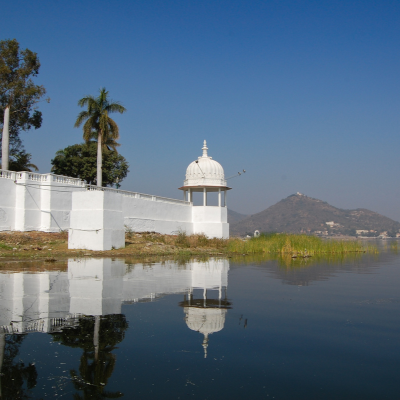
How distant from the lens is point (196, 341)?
579 centimetres

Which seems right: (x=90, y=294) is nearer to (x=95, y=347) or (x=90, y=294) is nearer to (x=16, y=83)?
(x=95, y=347)

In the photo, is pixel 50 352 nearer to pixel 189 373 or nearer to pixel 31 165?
pixel 189 373

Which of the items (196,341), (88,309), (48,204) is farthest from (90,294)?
(48,204)

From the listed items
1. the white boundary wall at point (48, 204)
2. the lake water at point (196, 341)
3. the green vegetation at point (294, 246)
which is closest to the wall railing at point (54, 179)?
the white boundary wall at point (48, 204)

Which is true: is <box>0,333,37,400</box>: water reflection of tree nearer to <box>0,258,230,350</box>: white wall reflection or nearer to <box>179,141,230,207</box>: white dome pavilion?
<box>0,258,230,350</box>: white wall reflection

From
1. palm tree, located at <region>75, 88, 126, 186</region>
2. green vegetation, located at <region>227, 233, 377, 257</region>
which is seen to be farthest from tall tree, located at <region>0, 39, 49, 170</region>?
green vegetation, located at <region>227, 233, 377, 257</region>

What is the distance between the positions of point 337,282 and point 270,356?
26.1 feet

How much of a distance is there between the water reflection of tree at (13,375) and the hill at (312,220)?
440ft

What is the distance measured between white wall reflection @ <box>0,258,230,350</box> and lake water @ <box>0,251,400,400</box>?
0.03 meters

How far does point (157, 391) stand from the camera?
4129mm

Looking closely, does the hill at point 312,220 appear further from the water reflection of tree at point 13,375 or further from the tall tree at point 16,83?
the water reflection of tree at point 13,375

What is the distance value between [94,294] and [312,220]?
517 feet

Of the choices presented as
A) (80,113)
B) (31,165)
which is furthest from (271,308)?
(31,165)

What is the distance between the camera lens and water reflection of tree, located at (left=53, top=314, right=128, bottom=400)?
419cm
